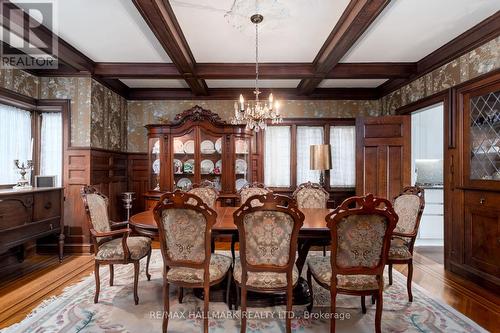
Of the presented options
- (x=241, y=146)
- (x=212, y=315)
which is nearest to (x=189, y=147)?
(x=241, y=146)

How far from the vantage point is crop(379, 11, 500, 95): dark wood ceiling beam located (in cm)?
266

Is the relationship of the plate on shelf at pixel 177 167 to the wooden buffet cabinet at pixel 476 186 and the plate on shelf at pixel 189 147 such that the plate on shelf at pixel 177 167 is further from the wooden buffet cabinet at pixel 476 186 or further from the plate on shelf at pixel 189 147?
the wooden buffet cabinet at pixel 476 186

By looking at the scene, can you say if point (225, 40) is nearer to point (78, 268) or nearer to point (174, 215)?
point (174, 215)

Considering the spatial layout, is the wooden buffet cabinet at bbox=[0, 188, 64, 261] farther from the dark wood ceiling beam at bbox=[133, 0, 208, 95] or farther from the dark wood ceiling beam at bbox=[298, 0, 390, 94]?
the dark wood ceiling beam at bbox=[298, 0, 390, 94]

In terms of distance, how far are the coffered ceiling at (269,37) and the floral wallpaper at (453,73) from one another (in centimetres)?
9

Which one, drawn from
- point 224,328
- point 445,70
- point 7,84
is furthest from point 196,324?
point 445,70

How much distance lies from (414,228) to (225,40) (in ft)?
→ 9.13

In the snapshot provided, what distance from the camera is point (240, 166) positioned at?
473cm

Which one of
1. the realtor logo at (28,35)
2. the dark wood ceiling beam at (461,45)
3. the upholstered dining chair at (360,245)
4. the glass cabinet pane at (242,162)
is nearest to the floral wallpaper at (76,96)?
the realtor logo at (28,35)

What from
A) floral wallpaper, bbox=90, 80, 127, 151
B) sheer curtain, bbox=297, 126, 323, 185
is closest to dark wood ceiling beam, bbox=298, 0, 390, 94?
sheer curtain, bbox=297, 126, 323, 185

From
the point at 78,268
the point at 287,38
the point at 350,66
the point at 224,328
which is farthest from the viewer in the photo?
the point at 350,66

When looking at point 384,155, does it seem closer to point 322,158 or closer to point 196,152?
point 322,158

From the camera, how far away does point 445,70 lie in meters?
3.36

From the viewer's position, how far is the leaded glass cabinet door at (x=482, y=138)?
108 inches
